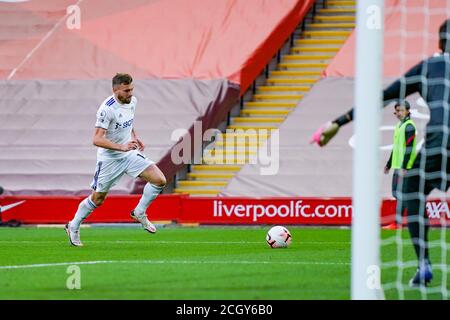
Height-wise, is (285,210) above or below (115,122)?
A: below

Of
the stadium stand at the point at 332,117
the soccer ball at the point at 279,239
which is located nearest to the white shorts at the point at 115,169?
the soccer ball at the point at 279,239

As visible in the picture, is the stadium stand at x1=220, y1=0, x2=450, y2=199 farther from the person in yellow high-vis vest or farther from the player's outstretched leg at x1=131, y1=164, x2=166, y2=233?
the player's outstretched leg at x1=131, y1=164, x2=166, y2=233

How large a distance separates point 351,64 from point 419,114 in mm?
2661

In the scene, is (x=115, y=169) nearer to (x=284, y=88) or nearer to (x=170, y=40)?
(x=284, y=88)

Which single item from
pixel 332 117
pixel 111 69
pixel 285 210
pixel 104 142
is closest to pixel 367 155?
pixel 104 142

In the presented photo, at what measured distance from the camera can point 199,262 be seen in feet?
34.1

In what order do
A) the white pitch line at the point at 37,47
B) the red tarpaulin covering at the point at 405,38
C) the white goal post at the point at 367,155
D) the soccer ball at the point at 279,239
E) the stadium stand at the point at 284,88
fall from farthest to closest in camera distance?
the white pitch line at the point at 37,47 → the red tarpaulin covering at the point at 405,38 → the stadium stand at the point at 284,88 → the soccer ball at the point at 279,239 → the white goal post at the point at 367,155

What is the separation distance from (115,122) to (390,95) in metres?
5.92

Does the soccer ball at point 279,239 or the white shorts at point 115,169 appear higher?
the white shorts at point 115,169

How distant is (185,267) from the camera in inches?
387

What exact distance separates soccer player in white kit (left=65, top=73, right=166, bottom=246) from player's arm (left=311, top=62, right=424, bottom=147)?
5.05 metres

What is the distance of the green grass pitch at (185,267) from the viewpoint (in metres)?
7.86

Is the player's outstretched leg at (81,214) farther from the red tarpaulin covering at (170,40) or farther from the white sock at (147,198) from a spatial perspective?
the red tarpaulin covering at (170,40)
